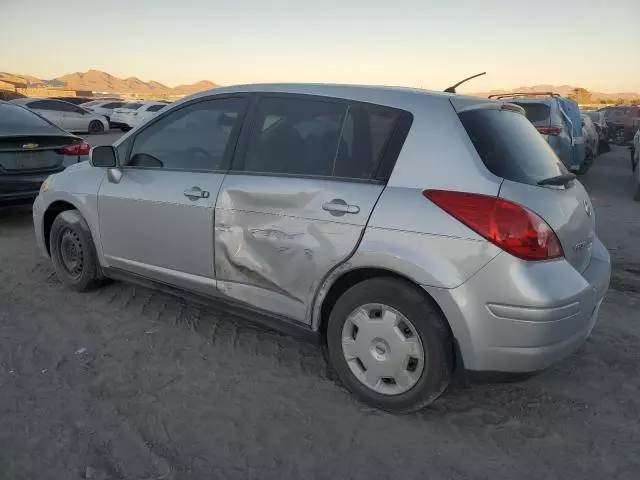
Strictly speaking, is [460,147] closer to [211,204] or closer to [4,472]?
[211,204]

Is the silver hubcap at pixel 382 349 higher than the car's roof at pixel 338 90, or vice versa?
the car's roof at pixel 338 90

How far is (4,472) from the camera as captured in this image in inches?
97.3

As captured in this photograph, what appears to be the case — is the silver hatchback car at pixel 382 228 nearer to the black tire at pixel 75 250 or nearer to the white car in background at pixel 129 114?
the black tire at pixel 75 250

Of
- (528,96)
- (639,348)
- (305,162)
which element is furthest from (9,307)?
(528,96)

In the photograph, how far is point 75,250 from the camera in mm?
4691

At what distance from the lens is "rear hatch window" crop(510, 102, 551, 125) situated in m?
10.2

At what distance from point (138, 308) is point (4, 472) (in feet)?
6.60

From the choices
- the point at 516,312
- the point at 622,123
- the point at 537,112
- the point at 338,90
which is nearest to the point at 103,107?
the point at 622,123

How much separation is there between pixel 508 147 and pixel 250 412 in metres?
1.92

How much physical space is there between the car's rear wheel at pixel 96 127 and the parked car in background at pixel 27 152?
57.4 ft

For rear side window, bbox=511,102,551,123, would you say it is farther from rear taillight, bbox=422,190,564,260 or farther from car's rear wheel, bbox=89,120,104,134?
car's rear wheel, bbox=89,120,104,134

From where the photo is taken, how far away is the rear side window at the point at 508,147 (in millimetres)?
2854

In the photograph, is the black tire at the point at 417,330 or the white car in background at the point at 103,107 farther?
the white car in background at the point at 103,107

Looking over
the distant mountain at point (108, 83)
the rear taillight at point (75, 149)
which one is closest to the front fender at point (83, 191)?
the rear taillight at point (75, 149)
